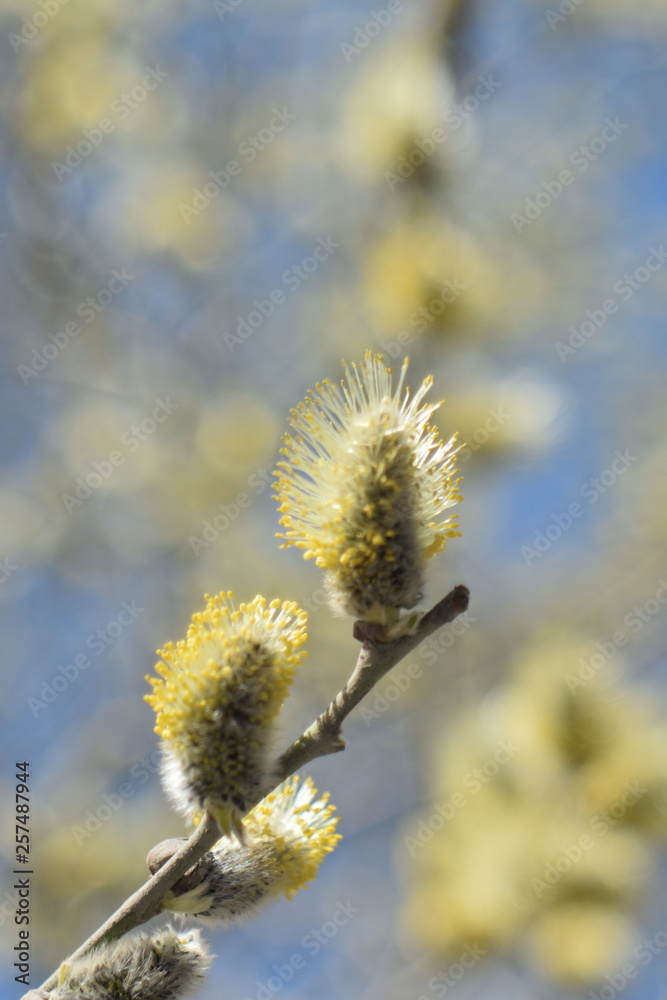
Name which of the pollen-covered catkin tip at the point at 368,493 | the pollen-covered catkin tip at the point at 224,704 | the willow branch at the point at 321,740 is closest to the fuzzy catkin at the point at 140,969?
the willow branch at the point at 321,740

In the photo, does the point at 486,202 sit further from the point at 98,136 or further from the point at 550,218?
the point at 98,136

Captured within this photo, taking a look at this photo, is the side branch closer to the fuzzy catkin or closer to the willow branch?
the willow branch

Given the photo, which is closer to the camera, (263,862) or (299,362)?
(263,862)

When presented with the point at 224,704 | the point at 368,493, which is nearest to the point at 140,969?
the point at 224,704

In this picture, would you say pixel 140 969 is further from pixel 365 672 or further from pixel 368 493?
pixel 368 493

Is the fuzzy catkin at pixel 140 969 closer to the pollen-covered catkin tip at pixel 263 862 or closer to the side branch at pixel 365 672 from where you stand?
the pollen-covered catkin tip at pixel 263 862

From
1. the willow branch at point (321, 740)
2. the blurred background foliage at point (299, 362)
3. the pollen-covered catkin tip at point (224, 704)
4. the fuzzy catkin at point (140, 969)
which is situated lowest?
the fuzzy catkin at point (140, 969)

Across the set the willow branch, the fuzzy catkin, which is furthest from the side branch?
the fuzzy catkin
